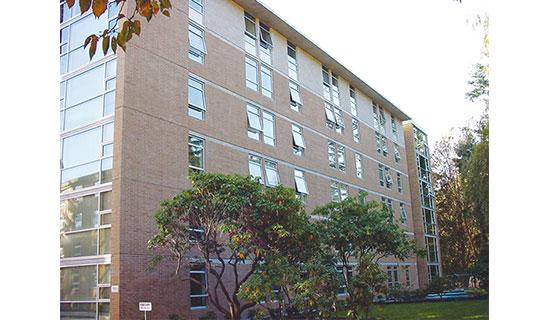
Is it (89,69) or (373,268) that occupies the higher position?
(89,69)

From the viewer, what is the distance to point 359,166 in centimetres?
965

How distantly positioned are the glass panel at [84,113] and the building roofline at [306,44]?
10.2 feet

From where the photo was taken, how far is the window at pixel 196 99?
6.51 meters

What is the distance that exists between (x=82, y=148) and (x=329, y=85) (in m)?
5.27

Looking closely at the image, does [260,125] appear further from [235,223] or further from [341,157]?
[235,223]

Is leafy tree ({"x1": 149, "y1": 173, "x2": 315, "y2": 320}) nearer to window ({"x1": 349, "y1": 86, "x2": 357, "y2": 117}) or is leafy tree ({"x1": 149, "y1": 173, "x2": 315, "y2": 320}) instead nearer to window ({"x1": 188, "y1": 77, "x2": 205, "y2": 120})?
window ({"x1": 188, "y1": 77, "x2": 205, "y2": 120})

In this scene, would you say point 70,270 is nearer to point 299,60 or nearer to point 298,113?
point 298,113

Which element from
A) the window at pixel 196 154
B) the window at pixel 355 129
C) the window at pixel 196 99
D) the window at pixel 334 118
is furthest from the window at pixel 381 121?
the window at pixel 196 154

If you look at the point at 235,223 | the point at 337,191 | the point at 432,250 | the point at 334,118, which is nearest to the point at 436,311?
the point at 432,250

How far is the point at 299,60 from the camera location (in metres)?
9.10

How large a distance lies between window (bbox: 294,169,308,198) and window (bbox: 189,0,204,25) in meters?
2.83

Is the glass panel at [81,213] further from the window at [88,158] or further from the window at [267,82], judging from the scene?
the window at [267,82]
